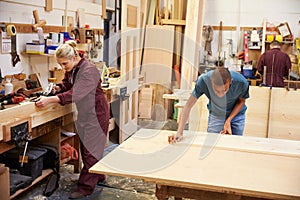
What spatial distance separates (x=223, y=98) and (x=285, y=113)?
142 centimetres

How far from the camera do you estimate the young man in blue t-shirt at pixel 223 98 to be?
2645 mm

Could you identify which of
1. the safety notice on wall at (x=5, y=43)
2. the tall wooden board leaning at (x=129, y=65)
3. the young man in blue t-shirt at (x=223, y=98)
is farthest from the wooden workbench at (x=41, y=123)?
the young man in blue t-shirt at (x=223, y=98)

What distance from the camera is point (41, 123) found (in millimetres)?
2934

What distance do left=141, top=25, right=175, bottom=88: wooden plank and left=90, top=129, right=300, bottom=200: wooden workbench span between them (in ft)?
11.9

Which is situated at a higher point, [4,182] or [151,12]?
[151,12]

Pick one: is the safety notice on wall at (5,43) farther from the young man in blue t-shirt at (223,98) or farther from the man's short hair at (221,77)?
→ the man's short hair at (221,77)

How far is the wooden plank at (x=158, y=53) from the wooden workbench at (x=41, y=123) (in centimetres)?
271

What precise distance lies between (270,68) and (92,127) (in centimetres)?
409

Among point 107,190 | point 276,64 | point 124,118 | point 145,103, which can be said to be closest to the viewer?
point 107,190

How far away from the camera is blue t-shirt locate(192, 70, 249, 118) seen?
9.23ft

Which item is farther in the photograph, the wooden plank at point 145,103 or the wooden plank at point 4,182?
the wooden plank at point 145,103

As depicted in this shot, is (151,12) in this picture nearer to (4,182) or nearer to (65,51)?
(65,51)

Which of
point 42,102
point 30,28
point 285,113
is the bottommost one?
point 285,113

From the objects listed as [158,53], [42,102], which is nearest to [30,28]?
[42,102]
